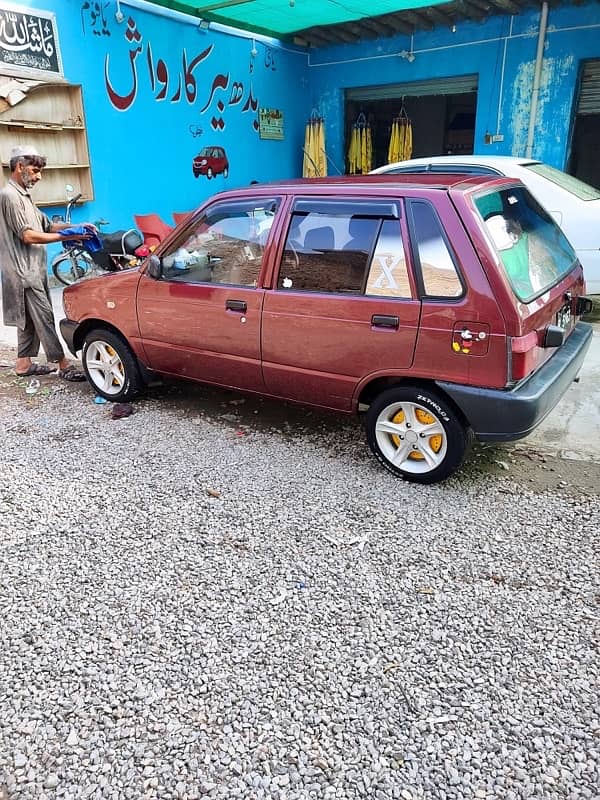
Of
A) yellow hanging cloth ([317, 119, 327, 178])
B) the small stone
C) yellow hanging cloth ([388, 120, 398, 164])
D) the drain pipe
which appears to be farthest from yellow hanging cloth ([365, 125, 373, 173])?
the small stone

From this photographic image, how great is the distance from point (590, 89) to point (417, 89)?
3.27m

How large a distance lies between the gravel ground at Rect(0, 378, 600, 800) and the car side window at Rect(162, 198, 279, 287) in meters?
1.25

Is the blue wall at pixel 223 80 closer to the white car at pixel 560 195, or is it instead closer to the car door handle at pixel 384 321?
the white car at pixel 560 195

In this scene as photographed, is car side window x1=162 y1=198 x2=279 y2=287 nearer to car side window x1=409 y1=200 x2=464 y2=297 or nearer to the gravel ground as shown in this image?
car side window x1=409 y1=200 x2=464 y2=297

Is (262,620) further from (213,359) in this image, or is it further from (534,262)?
(534,262)

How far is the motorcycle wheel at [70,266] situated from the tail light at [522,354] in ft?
26.7

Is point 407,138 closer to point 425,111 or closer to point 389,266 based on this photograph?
point 425,111

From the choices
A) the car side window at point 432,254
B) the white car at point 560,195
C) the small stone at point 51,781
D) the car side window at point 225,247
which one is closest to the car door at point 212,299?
the car side window at point 225,247

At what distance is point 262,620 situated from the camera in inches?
102

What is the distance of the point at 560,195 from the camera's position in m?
6.48

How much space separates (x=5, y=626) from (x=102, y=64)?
9807mm

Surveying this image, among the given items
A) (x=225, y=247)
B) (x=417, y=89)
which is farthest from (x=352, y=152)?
(x=225, y=247)

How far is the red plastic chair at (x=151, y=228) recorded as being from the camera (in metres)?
10.3

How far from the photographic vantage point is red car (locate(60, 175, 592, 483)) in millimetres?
3230
